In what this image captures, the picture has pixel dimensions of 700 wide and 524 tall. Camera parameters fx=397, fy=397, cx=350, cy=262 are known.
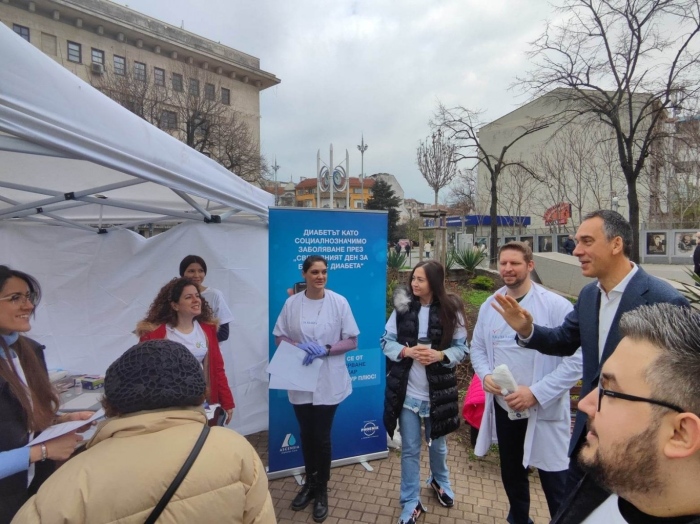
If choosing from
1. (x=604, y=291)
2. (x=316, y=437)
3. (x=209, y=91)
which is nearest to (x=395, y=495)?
(x=316, y=437)

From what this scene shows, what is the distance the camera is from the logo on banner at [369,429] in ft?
12.8

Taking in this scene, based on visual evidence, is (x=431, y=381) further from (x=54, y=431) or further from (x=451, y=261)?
(x=451, y=261)

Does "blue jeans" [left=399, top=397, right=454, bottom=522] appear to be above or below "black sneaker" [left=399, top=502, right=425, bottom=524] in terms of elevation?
above

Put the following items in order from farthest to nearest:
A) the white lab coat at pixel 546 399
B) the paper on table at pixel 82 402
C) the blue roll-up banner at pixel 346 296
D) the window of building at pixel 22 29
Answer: the window of building at pixel 22 29 → the blue roll-up banner at pixel 346 296 → the paper on table at pixel 82 402 → the white lab coat at pixel 546 399

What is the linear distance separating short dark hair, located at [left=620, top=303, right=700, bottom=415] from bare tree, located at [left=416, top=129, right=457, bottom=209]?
2037 cm

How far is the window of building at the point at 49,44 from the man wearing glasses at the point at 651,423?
36.7m

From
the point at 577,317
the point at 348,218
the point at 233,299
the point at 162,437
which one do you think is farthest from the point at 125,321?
the point at 577,317

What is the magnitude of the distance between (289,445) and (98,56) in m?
35.7

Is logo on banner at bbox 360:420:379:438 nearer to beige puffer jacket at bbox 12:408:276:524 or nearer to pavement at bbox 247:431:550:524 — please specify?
pavement at bbox 247:431:550:524

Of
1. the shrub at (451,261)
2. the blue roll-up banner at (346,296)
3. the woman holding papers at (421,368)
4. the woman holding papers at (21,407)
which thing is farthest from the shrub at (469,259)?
the woman holding papers at (21,407)

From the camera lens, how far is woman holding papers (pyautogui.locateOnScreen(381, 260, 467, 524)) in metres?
2.83

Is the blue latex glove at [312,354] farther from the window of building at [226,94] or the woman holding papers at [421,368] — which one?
the window of building at [226,94]

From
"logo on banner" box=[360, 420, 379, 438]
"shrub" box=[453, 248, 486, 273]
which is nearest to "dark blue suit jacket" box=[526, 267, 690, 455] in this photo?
"logo on banner" box=[360, 420, 379, 438]

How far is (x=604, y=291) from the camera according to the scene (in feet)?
6.70
